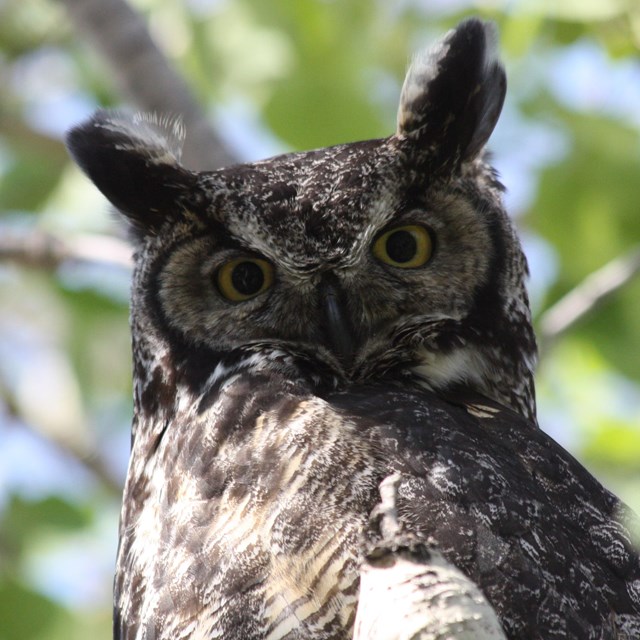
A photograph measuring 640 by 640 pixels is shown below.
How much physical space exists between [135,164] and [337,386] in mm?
806

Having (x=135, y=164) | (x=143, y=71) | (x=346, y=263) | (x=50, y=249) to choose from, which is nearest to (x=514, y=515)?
(x=346, y=263)

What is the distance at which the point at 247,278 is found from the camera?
2.69m

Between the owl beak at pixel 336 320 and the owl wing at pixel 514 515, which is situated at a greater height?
the owl beak at pixel 336 320

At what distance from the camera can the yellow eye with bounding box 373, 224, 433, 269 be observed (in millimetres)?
2656

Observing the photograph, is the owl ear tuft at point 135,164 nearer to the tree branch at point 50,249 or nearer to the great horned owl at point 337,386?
the great horned owl at point 337,386

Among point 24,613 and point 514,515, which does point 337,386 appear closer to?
point 514,515

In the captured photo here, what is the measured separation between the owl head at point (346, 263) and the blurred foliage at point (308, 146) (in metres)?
0.42

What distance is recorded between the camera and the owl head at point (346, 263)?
2.59m

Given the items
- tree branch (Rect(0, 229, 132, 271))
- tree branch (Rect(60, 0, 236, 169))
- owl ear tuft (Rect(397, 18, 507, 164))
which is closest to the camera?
owl ear tuft (Rect(397, 18, 507, 164))

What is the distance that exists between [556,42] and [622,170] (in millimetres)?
426

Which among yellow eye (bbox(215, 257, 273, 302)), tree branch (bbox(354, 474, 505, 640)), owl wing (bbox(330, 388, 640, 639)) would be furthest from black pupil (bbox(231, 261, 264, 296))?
tree branch (bbox(354, 474, 505, 640))

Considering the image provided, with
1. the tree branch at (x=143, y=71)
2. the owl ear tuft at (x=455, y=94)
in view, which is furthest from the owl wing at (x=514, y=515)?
the tree branch at (x=143, y=71)

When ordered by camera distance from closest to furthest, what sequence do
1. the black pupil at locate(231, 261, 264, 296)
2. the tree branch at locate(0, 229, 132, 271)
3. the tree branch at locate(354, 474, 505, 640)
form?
the tree branch at locate(354, 474, 505, 640)
the black pupil at locate(231, 261, 264, 296)
the tree branch at locate(0, 229, 132, 271)

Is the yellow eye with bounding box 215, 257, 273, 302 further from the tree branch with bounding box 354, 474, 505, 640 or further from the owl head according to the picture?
the tree branch with bounding box 354, 474, 505, 640
